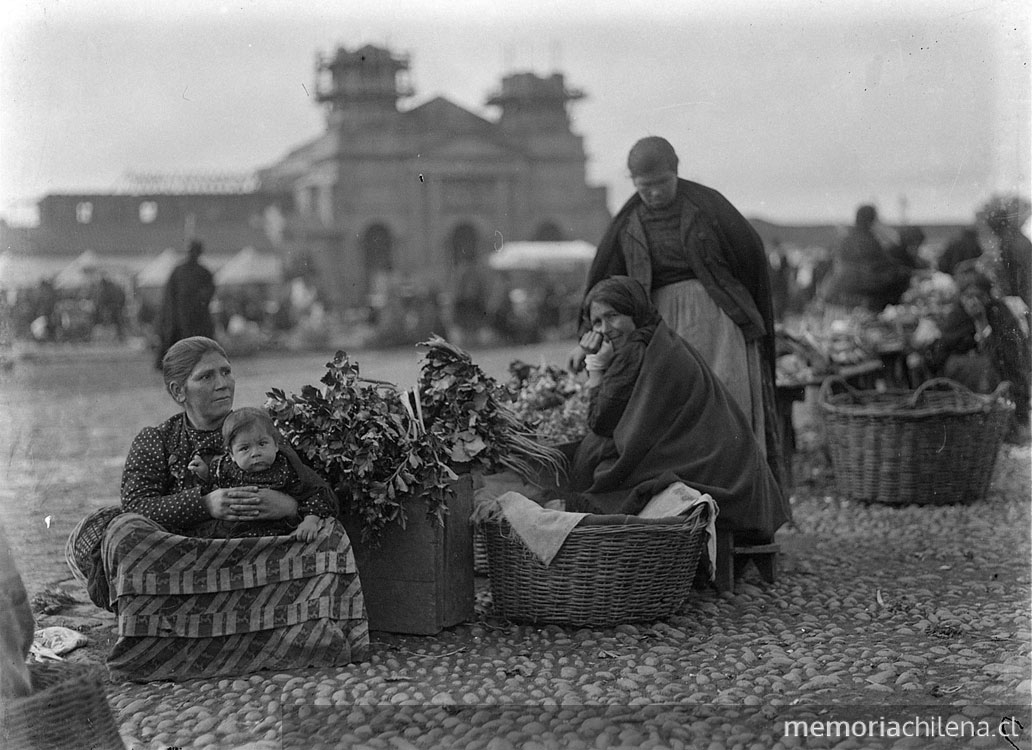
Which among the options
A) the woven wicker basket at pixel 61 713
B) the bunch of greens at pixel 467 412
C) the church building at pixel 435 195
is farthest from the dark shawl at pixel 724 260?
the church building at pixel 435 195

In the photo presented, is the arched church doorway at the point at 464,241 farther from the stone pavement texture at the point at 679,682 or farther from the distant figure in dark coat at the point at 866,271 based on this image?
the stone pavement texture at the point at 679,682

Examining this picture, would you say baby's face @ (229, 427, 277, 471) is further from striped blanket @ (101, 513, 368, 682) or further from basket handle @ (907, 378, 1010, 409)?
basket handle @ (907, 378, 1010, 409)

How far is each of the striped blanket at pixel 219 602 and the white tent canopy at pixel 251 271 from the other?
995 inches

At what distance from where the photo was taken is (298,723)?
13.1 ft

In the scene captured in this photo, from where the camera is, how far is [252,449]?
15.1 feet

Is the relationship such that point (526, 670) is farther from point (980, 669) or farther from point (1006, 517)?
point (1006, 517)

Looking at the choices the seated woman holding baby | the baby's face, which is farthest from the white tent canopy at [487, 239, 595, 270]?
the baby's face

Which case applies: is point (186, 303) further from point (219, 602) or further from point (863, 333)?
point (219, 602)

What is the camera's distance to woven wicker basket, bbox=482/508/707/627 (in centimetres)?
504

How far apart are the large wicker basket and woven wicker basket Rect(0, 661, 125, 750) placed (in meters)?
5.64

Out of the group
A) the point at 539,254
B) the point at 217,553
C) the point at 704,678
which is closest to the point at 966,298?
the point at 704,678

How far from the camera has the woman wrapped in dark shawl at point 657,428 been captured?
18.0 feet

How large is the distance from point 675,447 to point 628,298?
68 cm

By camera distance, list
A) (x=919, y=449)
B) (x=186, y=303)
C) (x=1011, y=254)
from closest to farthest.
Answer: (x=919, y=449) → (x=1011, y=254) → (x=186, y=303)
